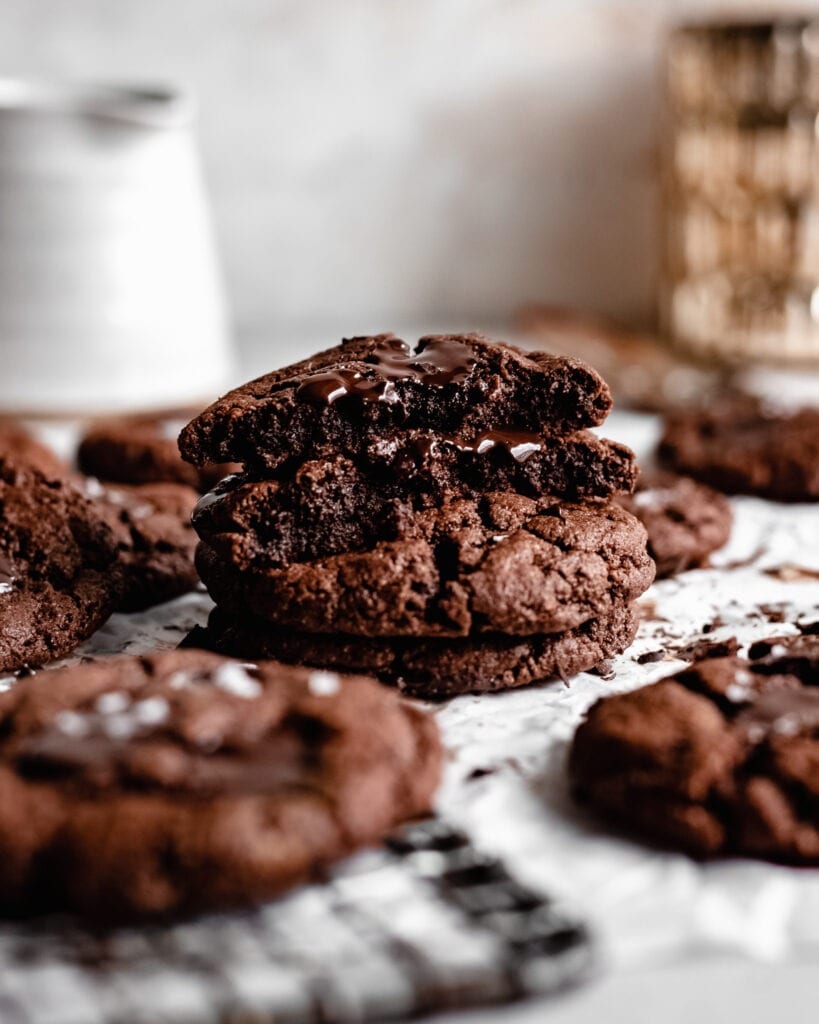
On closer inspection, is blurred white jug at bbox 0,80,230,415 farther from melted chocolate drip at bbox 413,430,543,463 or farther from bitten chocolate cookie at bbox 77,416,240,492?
melted chocolate drip at bbox 413,430,543,463

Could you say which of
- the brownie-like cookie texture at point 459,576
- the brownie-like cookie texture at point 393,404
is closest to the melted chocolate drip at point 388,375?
the brownie-like cookie texture at point 393,404

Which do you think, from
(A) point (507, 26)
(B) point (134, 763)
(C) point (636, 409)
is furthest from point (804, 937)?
(A) point (507, 26)

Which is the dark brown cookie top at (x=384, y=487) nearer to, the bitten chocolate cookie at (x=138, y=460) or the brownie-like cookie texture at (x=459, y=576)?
the brownie-like cookie texture at (x=459, y=576)

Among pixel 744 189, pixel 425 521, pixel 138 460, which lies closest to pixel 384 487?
pixel 425 521

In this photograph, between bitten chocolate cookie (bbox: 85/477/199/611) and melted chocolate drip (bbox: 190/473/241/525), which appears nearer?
melted chocolate drip (bbox: 190/473/241/525)

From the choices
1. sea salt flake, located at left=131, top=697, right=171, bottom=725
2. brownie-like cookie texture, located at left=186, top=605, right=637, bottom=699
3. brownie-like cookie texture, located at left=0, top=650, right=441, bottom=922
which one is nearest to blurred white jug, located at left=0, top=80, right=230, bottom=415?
brownie-like cookie texture, located at left=186, top=605, right=637, bottom=699
